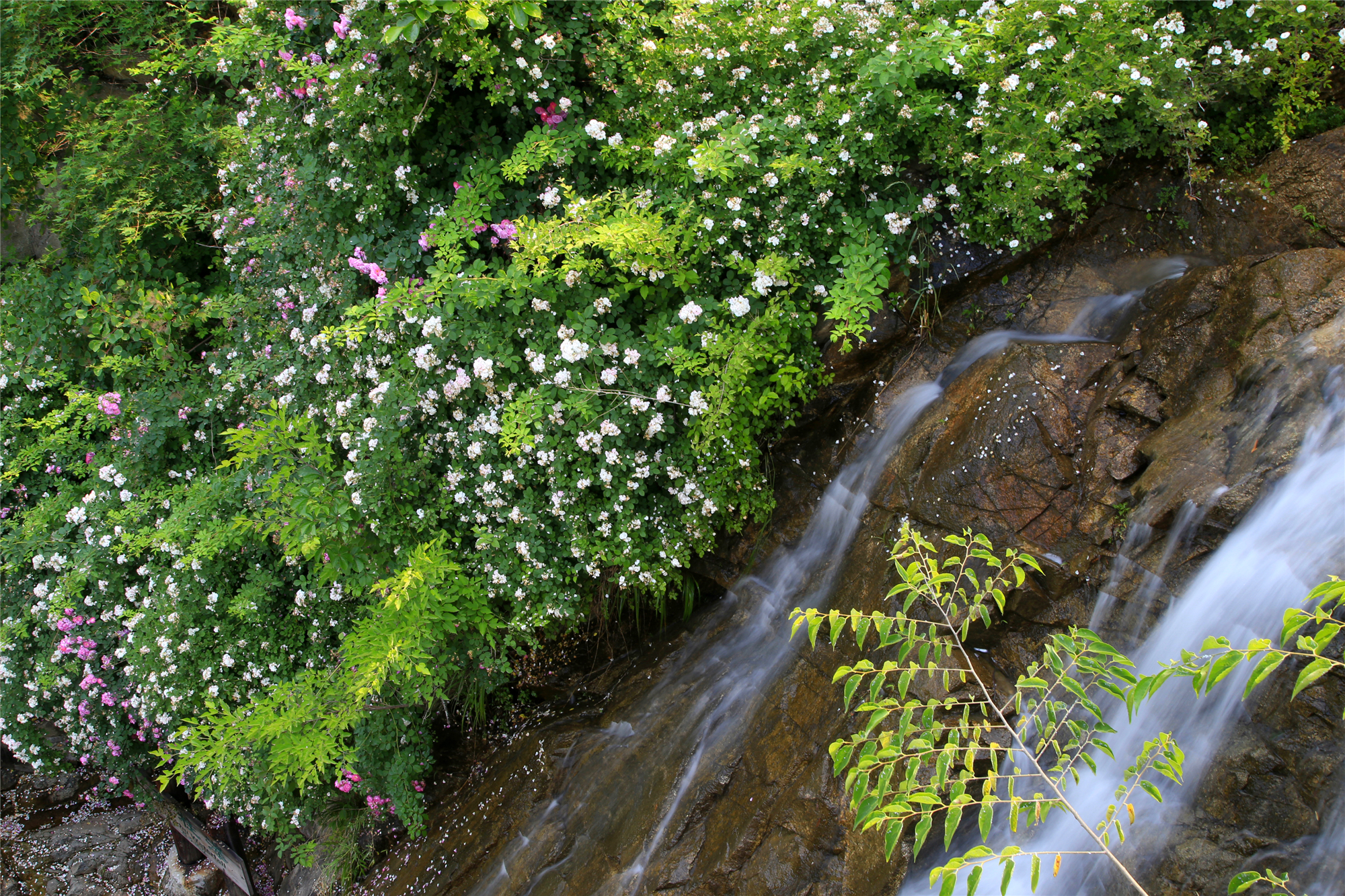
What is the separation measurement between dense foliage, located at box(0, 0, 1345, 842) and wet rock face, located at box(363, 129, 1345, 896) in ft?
0.90

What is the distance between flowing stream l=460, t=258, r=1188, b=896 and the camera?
139 inches

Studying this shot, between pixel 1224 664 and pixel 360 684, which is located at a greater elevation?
pixel 360 684

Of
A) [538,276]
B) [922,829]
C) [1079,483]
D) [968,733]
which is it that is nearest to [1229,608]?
[1079,483]

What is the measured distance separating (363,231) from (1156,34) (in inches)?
151

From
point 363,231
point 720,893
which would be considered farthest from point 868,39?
point 720,893

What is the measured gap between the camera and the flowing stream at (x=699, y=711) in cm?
354

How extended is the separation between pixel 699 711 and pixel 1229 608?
88.1 inches

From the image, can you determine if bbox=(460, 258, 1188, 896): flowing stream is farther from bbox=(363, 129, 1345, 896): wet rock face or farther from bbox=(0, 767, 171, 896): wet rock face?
bbox=(0, 767, 171, 896): wet rock face

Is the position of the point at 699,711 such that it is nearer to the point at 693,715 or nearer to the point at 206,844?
the point at 693,715

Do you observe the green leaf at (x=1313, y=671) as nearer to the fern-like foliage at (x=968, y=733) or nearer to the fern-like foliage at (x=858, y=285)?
the fern-like foliage at (x=968, y=733)

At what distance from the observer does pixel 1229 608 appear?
8.30ft

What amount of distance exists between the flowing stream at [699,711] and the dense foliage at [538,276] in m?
0.38

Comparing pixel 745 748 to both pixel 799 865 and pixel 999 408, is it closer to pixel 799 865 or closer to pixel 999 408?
pixel 799 865

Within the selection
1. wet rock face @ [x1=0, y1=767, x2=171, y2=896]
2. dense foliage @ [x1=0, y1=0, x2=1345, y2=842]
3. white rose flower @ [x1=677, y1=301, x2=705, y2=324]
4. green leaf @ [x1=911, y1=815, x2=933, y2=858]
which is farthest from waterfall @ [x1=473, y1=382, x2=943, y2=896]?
wet rock face @ [x1=0, y1=767, x2=171, y2=896]
